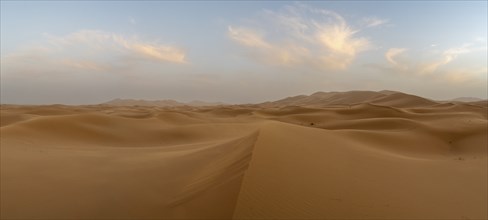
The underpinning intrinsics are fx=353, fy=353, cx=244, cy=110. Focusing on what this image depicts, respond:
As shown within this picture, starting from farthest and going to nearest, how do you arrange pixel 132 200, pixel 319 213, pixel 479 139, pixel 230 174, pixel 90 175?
pixel 479 139
pixel 90 175
pixel 230 174
pixel 132 200
pixel 319 213

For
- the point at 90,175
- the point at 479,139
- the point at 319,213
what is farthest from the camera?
the point at 479,139

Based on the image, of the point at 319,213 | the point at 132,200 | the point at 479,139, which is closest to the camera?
the point at 319,213

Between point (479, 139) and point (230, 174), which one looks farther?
point (479, 139)

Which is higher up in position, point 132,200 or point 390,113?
point 390,113

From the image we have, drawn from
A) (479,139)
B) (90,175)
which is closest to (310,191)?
(90,175)

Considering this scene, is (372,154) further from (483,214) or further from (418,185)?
(483,214)

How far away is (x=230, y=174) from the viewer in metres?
3.18

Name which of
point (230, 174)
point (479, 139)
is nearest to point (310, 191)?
point (230, 174)

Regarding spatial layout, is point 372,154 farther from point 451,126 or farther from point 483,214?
point 451,126

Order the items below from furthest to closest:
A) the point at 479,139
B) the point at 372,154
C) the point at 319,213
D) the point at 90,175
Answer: the point at 479,139, the point at 372,154, the point at 90,175, the point at 319,213

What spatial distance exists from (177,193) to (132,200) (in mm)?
373

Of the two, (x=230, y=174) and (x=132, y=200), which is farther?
(x=230, y=174)

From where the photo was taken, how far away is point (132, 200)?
2932 mm

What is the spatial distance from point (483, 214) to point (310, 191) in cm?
163
